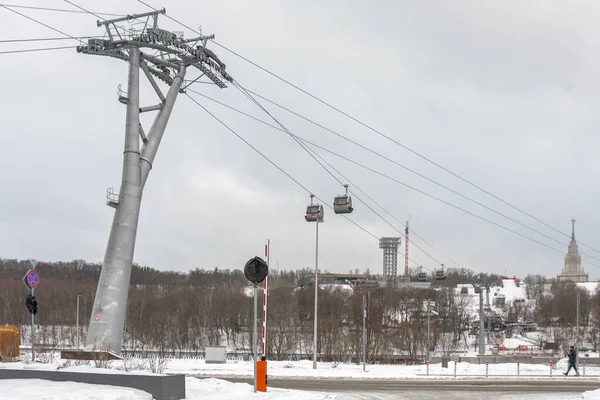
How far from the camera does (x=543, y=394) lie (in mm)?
24906

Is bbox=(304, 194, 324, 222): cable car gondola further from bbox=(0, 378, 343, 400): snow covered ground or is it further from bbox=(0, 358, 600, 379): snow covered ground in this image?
bbox=(0, 378, 343, 400): snow covered ground

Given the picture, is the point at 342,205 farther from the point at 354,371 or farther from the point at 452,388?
the point at 452,388

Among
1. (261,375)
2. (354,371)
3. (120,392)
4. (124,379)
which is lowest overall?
(354,371)

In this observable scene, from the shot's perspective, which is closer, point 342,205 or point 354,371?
point 342,205

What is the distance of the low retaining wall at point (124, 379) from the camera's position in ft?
50.6

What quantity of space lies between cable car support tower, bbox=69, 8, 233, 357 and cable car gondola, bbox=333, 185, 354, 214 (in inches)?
350

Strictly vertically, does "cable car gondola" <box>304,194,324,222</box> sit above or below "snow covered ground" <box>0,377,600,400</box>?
above

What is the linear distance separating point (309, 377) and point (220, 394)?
15799 millimetres

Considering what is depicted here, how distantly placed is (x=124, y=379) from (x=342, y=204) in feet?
72.3

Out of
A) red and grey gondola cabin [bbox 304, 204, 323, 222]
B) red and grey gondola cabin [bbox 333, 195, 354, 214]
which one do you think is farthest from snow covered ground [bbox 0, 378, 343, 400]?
red and grey gondola cabin [bbox 304, 204, 323, 222]

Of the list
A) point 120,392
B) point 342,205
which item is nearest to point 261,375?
point 120,392

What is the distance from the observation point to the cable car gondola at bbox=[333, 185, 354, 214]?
118 feet

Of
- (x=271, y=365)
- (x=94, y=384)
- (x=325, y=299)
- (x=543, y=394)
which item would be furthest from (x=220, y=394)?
(x=325, y=299)

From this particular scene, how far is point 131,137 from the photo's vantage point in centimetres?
2795
